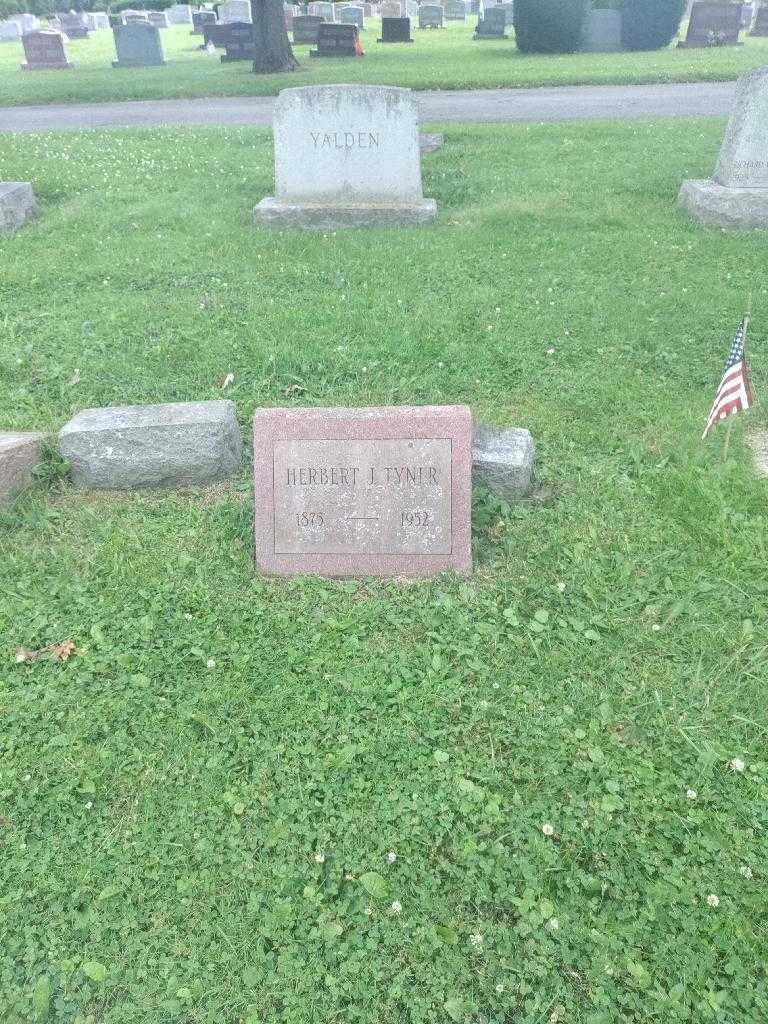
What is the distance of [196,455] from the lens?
427 cm

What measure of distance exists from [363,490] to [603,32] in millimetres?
26861

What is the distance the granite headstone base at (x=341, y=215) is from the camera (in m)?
8.51

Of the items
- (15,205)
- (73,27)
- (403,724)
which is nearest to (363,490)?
(403,724)

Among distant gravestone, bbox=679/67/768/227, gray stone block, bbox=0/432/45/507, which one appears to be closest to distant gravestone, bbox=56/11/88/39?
distant gravestone, bbox=679/67/768/227

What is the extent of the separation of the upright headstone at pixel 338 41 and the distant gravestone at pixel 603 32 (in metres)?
7.04

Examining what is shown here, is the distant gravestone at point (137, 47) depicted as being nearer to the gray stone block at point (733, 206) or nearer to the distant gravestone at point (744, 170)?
the distant gravestone at point (744, 170)

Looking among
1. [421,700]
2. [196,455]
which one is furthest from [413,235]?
[421,700]

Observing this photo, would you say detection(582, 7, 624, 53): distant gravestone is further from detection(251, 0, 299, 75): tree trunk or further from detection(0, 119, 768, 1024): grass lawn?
detection(0, 119, 768, 1024): grass lawn

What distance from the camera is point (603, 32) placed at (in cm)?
2495

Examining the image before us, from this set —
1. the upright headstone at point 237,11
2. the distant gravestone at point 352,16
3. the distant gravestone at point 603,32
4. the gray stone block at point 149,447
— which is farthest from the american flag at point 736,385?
the upright headstone at point 237,11

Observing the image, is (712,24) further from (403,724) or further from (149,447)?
(403,724)

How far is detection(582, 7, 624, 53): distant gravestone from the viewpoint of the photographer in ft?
80.5

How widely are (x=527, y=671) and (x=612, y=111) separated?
1475 cm

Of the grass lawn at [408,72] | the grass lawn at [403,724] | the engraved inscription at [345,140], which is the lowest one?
the grass lawn at [403,724]
